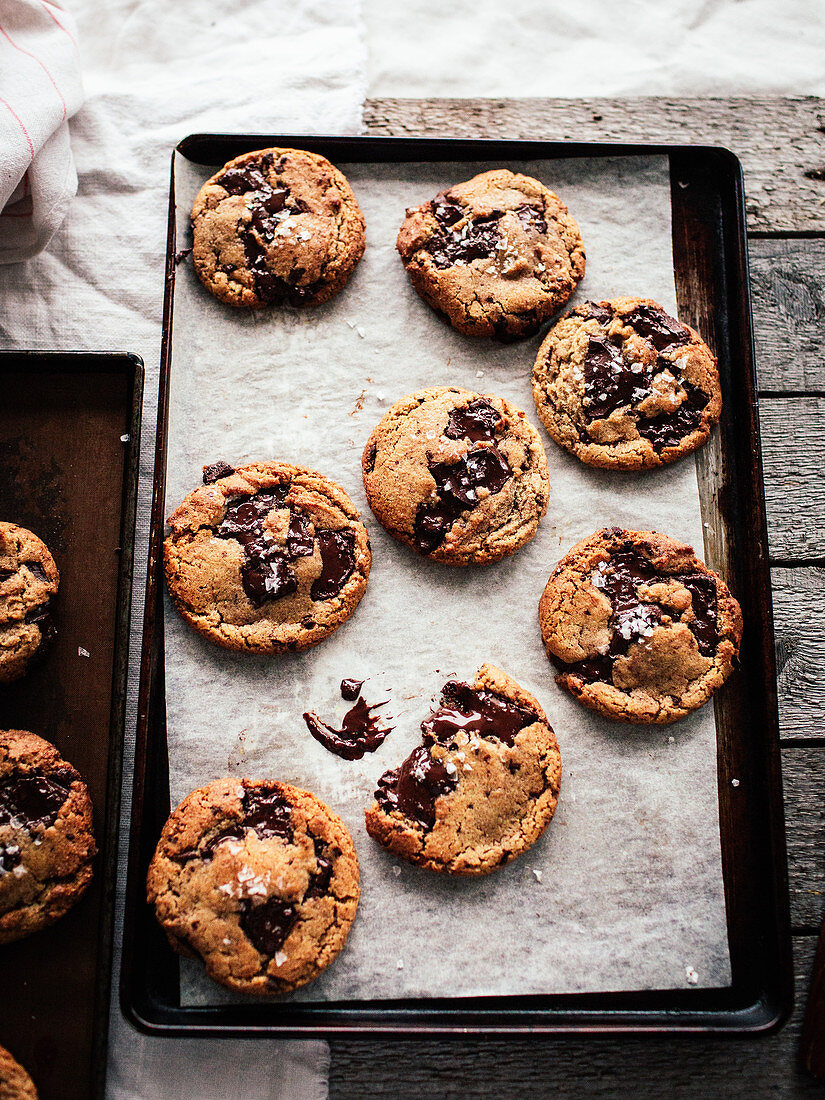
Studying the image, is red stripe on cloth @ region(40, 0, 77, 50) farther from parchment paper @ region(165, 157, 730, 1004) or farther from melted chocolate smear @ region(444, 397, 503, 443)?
melted chocolate smear @ region(444, 397, 503, 443)

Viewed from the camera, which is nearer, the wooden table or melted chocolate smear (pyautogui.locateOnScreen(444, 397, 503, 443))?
the wooden table

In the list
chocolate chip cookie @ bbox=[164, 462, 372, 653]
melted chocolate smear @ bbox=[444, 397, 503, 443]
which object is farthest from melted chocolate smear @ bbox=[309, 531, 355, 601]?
melted chocolate smear @ bbox=[444, 397, 503, 443]

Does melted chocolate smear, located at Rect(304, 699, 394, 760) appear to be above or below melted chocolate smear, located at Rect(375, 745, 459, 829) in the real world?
above

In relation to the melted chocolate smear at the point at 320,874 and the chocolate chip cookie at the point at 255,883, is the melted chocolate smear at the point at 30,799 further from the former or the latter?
the melted chocolate smear at the point at 320,874

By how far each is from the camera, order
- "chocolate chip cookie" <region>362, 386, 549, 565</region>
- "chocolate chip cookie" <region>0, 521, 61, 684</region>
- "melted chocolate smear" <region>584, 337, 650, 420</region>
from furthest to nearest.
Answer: "melted chocolate smear" <region>584, 337, 650, 420</region>, "chocolate chip cookie" <region>362, 386, 549, 565</region>, "chocolate chip cookie" <region>0, 521, 61, 684</region>

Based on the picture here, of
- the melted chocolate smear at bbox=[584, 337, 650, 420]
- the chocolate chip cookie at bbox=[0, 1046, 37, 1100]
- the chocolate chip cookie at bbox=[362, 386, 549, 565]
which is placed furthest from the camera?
the melted chocolate smear at bbox=[584, 337, 650, 420]

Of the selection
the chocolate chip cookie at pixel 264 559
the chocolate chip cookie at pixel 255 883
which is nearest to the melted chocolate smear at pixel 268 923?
the chocolate chip cookie at pixel 255 883
